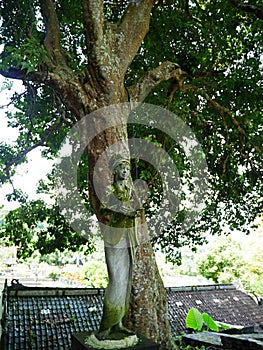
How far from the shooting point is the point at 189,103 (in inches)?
351

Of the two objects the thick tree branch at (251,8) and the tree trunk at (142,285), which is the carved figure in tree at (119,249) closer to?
the tree trunk at (142,285)

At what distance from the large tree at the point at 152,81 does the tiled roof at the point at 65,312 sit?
143cm

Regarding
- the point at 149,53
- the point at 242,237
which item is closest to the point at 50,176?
the point at 149,53

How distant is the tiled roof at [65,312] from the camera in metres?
6.45

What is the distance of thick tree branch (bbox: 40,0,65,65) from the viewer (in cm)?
639

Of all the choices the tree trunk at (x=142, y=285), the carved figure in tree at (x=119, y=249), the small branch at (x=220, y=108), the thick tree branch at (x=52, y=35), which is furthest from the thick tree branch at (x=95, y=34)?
the carved figure in tree at (x=119, y=249)

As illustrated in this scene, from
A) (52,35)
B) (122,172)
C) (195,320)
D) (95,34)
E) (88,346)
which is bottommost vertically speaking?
(195,320)

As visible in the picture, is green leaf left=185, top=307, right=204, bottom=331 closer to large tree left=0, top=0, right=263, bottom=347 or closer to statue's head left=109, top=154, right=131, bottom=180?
large tree left=0, top=0, right=263, bottom=347

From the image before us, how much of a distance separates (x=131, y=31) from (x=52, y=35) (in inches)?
63.3

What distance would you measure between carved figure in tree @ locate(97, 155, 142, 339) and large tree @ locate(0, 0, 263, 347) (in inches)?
45.7

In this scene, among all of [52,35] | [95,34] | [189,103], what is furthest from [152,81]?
[189,103]

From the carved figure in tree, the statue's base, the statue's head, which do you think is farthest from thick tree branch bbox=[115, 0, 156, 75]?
the statue's base

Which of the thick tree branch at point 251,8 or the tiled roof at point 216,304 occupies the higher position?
the thick tree branch at point 251,8

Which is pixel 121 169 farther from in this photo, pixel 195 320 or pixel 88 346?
pixel 195 320
